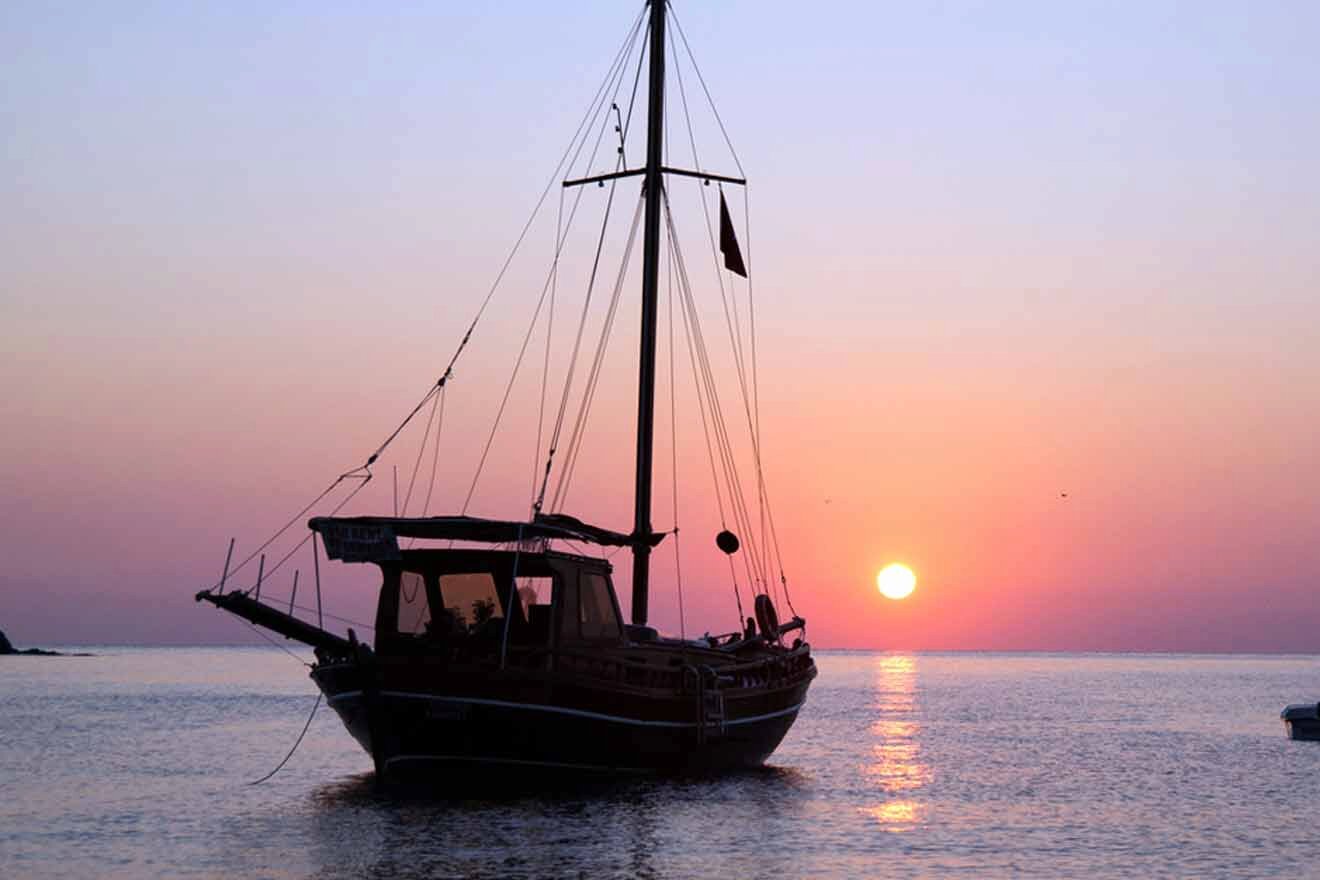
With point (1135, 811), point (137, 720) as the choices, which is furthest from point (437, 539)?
point (137, 720)

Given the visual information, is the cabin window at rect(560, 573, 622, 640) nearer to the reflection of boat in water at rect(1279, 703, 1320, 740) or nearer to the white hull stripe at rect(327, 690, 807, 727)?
the white hull stripe at rect(327, 690, 807, 727)

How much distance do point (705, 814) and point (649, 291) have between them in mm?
16336

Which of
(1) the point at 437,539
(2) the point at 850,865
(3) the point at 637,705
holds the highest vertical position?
(1) the point at 437,539

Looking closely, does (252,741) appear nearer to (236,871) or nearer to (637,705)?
(637,705)

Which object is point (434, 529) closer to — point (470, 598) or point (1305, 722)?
point (470, 598)

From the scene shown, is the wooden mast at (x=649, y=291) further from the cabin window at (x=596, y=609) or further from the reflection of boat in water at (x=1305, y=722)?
the reflection of boat in water at (x=1305, y=722)

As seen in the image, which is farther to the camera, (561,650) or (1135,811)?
(1135,811)

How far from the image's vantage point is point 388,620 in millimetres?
39656

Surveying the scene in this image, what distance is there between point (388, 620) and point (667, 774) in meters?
7.09

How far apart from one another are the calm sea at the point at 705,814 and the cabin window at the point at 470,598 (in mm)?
3955

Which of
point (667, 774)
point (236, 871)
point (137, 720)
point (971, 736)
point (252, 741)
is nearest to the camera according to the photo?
point (236, 871)

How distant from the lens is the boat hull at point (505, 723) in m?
37.0

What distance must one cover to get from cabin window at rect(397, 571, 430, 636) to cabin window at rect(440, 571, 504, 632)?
1.48ft

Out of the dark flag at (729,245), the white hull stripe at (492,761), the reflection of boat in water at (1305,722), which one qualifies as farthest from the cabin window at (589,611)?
the reflection of boat in water at (1305,722)
